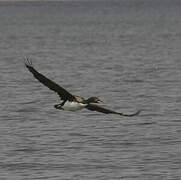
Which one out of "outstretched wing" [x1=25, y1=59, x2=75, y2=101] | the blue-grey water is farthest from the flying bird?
the blue-grey water

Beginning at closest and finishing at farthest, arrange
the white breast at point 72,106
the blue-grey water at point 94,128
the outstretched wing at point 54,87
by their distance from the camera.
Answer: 1. the outstretched wing at point 54,87
2. the white breast at point 72,106
3. the blue-grey water at point 94,128

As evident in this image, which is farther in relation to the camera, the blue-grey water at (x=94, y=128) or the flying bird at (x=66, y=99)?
the blue-grey water at (x=94, y=128)

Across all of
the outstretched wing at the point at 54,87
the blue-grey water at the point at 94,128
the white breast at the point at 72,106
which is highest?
the outstretched wing at the point at 54,87

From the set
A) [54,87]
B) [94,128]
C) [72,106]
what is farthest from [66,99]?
[94,128]

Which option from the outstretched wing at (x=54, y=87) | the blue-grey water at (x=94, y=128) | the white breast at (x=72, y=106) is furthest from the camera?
the blue-grey water at (x=94, y=128)

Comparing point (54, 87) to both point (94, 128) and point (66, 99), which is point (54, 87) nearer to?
point (66, 99)

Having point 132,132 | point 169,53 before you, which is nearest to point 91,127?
point 132,132

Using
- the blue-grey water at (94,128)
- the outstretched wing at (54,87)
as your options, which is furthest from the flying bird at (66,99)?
the blue-grey water at (94,128)

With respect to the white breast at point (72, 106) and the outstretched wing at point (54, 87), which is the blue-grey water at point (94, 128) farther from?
the white breast at point (72, 106)

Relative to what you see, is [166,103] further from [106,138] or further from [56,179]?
[56,179]

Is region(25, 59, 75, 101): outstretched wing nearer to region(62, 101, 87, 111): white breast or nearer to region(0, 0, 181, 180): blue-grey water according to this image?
region(62, 101, 87, 111): white breast

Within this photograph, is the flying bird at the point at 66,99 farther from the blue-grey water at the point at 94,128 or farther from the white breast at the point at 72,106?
the blue-grey water at the point at 94,128

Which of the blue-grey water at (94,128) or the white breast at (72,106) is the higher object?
the white breast at (72,106)

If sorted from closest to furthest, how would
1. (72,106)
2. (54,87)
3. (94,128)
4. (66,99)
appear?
(72,106)
(54,87)
(66,99)
(94,128)
